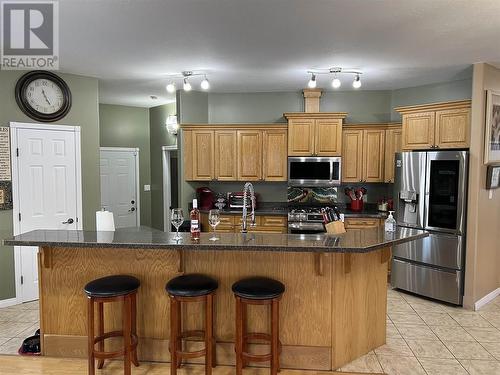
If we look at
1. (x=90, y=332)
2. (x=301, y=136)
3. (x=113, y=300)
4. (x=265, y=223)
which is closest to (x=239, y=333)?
(x=113, y=300)

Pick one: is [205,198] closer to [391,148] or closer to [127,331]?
[391,148]

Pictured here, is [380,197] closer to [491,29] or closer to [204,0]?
[491,29]

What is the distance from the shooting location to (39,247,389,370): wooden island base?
289 cm

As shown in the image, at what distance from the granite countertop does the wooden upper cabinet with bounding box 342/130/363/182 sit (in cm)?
246

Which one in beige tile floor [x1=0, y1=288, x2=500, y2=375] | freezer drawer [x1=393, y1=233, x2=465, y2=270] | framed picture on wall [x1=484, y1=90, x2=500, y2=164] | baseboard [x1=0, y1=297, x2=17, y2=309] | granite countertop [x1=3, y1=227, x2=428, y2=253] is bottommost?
beige tile floor [x1=0, y1=288, x2=500, y2=375]

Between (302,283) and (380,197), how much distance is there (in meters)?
3.31

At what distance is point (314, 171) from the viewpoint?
533 cm

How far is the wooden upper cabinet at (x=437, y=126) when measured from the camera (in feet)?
13.6

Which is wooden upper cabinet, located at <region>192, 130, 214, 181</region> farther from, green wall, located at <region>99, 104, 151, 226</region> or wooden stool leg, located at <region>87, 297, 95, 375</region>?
wooden stool leg, located at <region>87, 297, 95, 375</region>

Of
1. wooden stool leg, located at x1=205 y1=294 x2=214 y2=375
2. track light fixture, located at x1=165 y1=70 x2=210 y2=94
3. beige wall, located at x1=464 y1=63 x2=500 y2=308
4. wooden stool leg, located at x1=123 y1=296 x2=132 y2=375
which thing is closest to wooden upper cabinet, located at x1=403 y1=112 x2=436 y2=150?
beige wall, located at x1=464 y1=63 x2=500 y2=308

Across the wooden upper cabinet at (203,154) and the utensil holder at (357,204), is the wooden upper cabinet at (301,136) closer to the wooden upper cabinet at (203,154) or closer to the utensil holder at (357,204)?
the utensil holder at (357,204)

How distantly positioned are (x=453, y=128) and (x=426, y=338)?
232 cm

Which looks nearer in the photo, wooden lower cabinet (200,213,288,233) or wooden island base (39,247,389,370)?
wooden island base (39,247,389,370)

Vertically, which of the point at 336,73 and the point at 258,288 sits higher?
the point at 336,73
